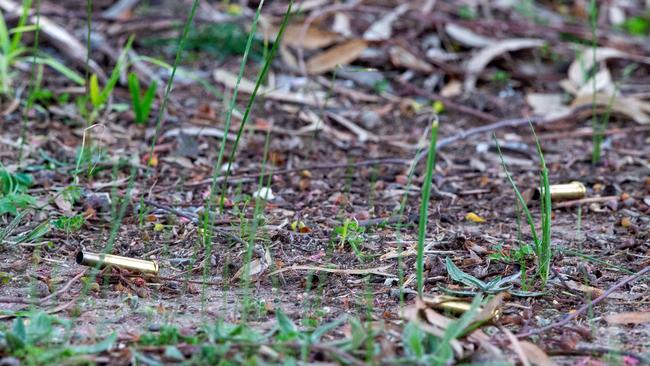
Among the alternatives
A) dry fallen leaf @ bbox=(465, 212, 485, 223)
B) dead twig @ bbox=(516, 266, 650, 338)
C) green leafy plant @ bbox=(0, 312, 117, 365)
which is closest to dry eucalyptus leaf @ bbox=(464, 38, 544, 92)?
dry fallen leaf @ bbox=(465, 212, 485, 223)

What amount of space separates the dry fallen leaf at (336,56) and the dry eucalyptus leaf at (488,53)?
0.53 m

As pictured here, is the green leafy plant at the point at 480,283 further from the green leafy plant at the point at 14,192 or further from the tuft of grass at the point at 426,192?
the green leafy plant at the point at 14,192

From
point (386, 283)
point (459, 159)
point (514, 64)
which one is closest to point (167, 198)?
point (386, 283)

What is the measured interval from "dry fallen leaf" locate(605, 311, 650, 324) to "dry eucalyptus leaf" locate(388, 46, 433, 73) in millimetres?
2487

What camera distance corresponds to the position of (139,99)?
3496mm

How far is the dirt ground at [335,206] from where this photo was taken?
2107mm

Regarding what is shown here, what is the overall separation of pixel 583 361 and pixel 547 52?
3.01 meters

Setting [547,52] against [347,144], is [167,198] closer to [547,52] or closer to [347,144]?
[347,144]

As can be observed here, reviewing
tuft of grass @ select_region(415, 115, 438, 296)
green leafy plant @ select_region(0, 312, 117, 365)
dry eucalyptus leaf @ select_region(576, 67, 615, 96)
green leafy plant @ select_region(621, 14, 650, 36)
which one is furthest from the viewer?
green leafy plant @ select_region(621, 14, 650, 36)

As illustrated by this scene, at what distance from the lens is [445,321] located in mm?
1883

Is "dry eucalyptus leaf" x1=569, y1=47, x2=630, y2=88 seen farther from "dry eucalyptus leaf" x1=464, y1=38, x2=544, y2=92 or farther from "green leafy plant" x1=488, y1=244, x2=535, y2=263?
"green leafy plant" x1=488, y1=244, x2=535, y2=263

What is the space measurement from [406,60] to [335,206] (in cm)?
165

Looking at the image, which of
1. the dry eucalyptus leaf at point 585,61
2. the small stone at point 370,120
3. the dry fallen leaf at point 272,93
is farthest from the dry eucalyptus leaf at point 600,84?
the dry fallen leaf at point 272,93

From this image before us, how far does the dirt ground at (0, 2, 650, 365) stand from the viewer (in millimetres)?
2107
